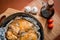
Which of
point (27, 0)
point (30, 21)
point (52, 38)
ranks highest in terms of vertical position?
point (27, 0)

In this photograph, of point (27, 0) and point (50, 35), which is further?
point (27, 0)

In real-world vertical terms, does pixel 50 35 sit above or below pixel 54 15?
below

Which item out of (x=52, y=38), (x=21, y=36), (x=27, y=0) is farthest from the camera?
(x=27, y=0)

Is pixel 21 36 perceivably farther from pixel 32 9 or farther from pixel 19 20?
pixel 32 9

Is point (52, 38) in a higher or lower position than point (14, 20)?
lower

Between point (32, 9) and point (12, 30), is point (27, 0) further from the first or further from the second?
point (12, 30)

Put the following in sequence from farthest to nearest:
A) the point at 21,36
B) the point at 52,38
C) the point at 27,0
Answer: the point at 27,0
the point at 52,38
the point at 21,36

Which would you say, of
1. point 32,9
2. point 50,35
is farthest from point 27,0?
point 50,35

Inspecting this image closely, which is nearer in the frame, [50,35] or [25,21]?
[25,21]

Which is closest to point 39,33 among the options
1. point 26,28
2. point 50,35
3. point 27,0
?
point 26,28
